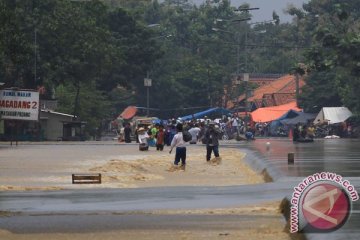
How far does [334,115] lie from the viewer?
83125 mm

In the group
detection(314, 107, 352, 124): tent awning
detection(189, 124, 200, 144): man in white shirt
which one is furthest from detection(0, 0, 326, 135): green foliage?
detection(189, 124, 200, 144): man in white shirt

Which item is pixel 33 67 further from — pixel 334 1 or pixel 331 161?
pixel 334 1

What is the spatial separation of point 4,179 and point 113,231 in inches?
528

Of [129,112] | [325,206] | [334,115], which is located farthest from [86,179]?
[129,112]

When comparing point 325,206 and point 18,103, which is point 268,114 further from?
point 325,206

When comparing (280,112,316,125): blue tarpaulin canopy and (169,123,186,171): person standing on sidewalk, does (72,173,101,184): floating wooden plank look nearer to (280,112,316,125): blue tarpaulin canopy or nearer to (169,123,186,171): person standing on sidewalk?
(169,123,186,171): person standing on sidewalk

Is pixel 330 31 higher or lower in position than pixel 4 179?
higher

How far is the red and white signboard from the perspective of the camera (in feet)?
195

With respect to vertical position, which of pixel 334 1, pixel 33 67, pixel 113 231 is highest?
pixel 334 1

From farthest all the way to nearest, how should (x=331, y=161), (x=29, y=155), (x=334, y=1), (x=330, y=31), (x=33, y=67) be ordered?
(x=334, y=1) → (x=33, y=67) → (x=330, y=31) → (x=29, y=155) → (x=331, y=161)

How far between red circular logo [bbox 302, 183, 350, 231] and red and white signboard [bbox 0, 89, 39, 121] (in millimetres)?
47331

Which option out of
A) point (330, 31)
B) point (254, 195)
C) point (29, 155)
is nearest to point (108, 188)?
point (254, 195)

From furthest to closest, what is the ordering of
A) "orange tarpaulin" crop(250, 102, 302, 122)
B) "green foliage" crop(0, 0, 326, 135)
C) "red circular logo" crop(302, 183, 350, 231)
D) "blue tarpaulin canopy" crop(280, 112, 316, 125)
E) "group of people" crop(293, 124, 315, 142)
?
"orange tarpaulin" crop(250, 102, 302, 122) → "blue tarpaulin canopy" crop(280, 112, 316, 125) → "green foliage" crop(0, 0, 326, 135) → "group of people" crop(293, 124, 315, 142) → "red circular logo" crop(302, 183, 350, 231)

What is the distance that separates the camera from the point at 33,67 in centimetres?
7125
